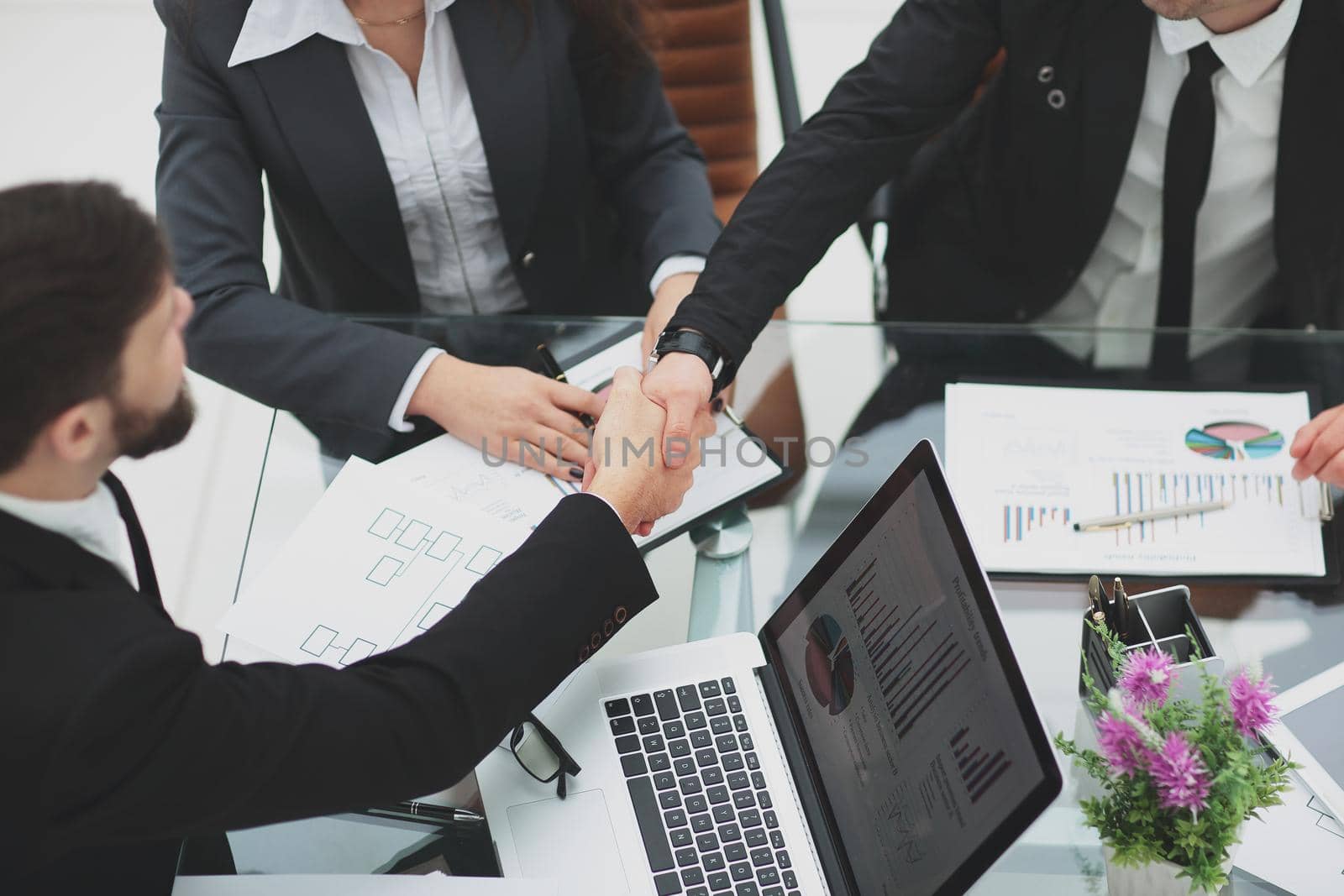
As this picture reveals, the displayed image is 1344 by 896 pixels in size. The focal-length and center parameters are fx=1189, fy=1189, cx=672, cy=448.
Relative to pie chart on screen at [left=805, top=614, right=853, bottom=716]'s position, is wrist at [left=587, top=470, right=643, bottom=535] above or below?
above

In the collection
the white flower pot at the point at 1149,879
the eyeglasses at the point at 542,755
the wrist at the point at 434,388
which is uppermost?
the wrist at the point at 434,388

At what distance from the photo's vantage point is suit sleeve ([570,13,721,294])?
5.67 ft

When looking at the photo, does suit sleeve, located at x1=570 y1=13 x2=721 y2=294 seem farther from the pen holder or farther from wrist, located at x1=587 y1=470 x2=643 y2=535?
the pen holder

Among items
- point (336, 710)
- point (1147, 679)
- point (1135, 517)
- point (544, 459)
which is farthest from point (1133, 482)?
point (336, 710)

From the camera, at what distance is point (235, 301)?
155cm

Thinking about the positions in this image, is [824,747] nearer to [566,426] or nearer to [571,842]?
[571,842]

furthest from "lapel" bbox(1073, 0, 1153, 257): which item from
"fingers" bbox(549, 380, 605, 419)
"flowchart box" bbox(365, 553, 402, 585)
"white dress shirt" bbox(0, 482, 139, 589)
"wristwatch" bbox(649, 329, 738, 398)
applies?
"white dress shirt" bbox(0, 482, 139, 589)

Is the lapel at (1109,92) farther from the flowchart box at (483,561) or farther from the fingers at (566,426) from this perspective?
the flowchart box at (483,561)

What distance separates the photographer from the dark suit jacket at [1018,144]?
1558mm

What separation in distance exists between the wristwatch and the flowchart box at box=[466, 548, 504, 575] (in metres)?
0.34

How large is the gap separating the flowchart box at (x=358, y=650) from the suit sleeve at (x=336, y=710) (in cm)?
16

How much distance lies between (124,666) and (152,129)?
9.26 ft

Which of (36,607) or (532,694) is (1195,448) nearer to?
(532,694)

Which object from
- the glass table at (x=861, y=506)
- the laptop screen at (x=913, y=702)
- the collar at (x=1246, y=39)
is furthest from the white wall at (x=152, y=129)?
the collar at (x=1246, y=39)
